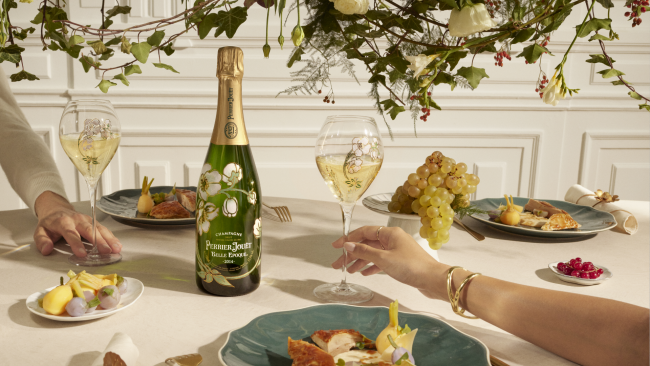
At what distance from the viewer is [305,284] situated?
0.94 meters

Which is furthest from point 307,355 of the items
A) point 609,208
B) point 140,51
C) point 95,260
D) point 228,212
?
point 609,208

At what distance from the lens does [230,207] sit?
0.85 m

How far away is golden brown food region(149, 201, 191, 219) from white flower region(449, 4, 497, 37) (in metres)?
0.88

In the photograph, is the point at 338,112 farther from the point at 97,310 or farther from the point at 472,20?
the point at 472,20

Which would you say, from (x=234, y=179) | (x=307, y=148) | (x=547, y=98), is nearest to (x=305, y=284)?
(x=234, y=179)

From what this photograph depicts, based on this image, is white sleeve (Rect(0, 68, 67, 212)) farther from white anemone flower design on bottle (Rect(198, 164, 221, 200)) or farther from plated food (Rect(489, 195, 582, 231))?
plated food (Rect(489, 195, 582, 231))

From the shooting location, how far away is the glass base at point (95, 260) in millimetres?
995

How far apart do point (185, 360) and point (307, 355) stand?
0.51 ft

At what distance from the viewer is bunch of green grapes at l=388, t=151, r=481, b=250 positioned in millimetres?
956

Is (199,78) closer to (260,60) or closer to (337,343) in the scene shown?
(260,60)

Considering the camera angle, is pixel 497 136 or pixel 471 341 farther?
pixel 497 136

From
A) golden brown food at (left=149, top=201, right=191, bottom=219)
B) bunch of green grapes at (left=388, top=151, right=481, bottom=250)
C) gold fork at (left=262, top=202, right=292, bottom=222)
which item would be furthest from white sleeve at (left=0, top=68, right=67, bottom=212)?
bunch of green grapes at (left=388, top=151, right=481, bottom=250)

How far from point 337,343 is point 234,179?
1.10 feet

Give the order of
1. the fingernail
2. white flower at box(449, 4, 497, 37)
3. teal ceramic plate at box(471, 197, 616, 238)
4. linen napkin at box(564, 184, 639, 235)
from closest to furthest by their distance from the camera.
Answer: white flower at box(449, 4, 497, 37), the fingernail, teal ceramic plate at box(471, 197, 616, 238), linen napkin at box(564, 184, 639, 235)
